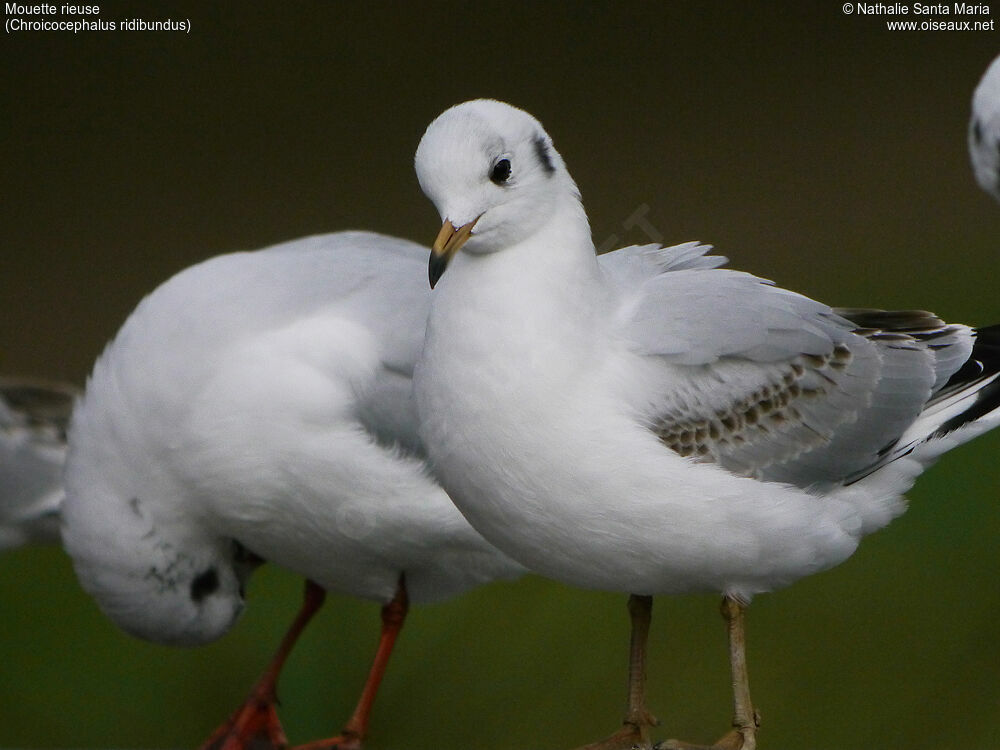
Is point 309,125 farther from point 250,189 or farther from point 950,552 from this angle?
point 950,552

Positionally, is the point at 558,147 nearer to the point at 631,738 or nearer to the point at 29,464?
the point at 29,464

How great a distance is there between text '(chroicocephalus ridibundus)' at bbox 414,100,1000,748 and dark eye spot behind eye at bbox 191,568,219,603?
0.78m

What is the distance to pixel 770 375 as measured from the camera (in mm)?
1735

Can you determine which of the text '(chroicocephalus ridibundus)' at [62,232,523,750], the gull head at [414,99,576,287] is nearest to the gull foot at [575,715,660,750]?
the text '(chroicocephalus ridibundus)' at [62,232,523,750]

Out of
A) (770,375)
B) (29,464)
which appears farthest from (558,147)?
(770,375)

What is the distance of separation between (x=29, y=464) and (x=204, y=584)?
0.54 metres

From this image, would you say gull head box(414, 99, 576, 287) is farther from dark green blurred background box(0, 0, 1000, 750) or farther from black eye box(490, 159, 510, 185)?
dark green blurred background box(0, 0, 1000, 750)

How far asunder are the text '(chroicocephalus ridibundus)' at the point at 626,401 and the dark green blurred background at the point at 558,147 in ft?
5.98

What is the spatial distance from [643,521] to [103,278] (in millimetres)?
3199

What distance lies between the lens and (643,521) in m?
1.60

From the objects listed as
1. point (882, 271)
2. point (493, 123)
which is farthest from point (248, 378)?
point (882, 271)

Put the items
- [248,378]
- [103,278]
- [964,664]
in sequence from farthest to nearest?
1. [103,278]
2. [964,664]
3. [248,378]

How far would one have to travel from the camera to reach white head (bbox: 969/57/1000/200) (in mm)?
2967

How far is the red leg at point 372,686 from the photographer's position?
238cm
